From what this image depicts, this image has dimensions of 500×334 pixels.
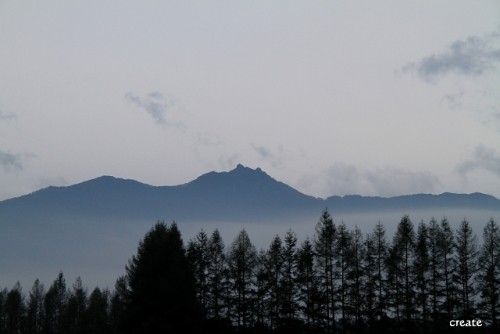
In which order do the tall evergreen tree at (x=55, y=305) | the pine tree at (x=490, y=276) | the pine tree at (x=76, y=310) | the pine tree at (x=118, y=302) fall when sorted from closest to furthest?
the pine tree at (x=490, y=276) → the pine tree at (x=118, y=302) → the pine tree at (x=76, y=310) → the tall evergreen tree at (x=55, y=305)

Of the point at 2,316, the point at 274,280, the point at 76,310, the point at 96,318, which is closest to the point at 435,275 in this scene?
the point at 274,280

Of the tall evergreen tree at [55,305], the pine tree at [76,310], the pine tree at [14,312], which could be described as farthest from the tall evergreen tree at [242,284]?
the pine tree at [14,312]

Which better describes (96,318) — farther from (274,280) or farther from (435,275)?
(435,275)

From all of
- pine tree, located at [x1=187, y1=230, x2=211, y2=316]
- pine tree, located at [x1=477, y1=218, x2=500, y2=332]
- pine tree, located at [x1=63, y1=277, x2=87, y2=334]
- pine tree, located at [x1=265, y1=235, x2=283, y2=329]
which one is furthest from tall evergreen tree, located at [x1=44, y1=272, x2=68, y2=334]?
pine tree, located at [x1=477, y1=218, x2=500, y2=332]

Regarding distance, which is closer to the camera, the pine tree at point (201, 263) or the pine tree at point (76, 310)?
the pine tree at point (201, 263)

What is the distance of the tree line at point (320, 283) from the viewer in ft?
185

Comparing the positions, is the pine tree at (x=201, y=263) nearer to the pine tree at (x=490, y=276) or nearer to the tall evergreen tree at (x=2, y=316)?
the pine tree at (x=490, y=276)

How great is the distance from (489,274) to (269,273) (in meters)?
23.8

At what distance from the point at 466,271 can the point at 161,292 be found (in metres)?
32.2

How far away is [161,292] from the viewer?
179 ft

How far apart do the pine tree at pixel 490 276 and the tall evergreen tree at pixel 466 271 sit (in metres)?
0.85

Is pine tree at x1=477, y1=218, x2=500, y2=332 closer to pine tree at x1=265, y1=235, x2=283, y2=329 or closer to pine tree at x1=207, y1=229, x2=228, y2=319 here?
pine tree at x1=265, y1=235, x2=283, y2=329

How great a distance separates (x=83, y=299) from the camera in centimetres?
11312

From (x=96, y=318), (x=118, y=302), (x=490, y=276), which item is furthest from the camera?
(x=96, y=318)
